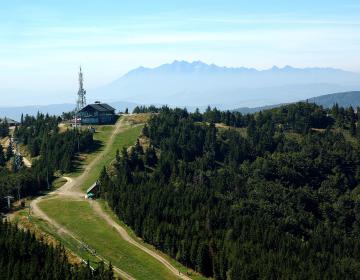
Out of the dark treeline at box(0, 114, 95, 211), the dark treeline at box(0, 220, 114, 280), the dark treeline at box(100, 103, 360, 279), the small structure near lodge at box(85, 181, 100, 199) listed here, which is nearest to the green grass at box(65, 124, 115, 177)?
the dark treeline at box(0, 114, 95, 211)

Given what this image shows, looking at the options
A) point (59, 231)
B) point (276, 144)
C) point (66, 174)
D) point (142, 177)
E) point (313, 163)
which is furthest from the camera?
point (276, 144)

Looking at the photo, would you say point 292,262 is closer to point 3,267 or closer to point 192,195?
point 192,195

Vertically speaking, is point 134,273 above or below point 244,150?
below

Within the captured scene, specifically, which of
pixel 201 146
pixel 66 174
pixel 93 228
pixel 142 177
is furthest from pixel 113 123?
pixel 93 228

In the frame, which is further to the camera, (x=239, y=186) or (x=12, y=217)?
(x=239, y=186)

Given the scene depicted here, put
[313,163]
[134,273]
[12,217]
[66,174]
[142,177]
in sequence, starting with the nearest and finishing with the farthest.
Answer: [134,273], [12,217], [142,177], [66,174], [313,163]

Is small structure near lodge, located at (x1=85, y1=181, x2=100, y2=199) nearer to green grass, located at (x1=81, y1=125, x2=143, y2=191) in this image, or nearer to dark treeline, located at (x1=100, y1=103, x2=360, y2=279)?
dark treeline, located at (x1=100, y1=103, x2=360, y2=279)

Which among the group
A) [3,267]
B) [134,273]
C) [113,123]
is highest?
[113,123]
